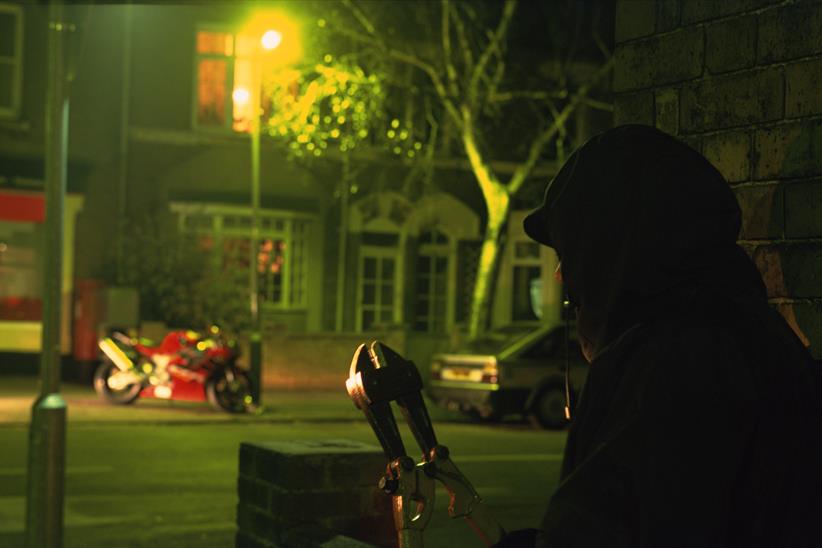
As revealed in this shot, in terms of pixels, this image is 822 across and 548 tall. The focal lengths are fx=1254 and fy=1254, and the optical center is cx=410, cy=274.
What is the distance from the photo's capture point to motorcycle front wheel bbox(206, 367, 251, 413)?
1870 centimetres

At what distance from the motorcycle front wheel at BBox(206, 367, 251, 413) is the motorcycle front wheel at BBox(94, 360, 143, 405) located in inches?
44.8

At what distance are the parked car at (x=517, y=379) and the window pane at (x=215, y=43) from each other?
10725 millimetres

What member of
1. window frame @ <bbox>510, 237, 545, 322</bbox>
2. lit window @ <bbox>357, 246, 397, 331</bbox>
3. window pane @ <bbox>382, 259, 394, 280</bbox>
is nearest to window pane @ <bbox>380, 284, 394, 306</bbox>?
lit window @ <bbox>357, 246, 397, 331</bbox>

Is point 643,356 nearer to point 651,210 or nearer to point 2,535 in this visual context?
point 651,210

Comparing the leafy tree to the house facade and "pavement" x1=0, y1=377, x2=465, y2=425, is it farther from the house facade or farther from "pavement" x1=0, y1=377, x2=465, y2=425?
"pavement" x1=0, y1=377, x2=465, y2=425

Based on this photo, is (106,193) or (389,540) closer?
(389,540)

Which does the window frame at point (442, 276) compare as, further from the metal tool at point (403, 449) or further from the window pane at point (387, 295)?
the metal tool at point (403, 449)

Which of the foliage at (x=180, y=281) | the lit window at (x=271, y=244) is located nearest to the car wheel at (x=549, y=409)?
the foliage at (x=180, y=281)

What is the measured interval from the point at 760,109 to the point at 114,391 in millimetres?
16310

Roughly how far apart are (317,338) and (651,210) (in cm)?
2264

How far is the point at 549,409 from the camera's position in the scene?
59.4 feet

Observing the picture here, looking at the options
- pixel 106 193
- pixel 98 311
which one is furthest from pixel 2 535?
pixel 106 193

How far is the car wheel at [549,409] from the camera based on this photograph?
1803 cm

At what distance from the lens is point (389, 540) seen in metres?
5.10
